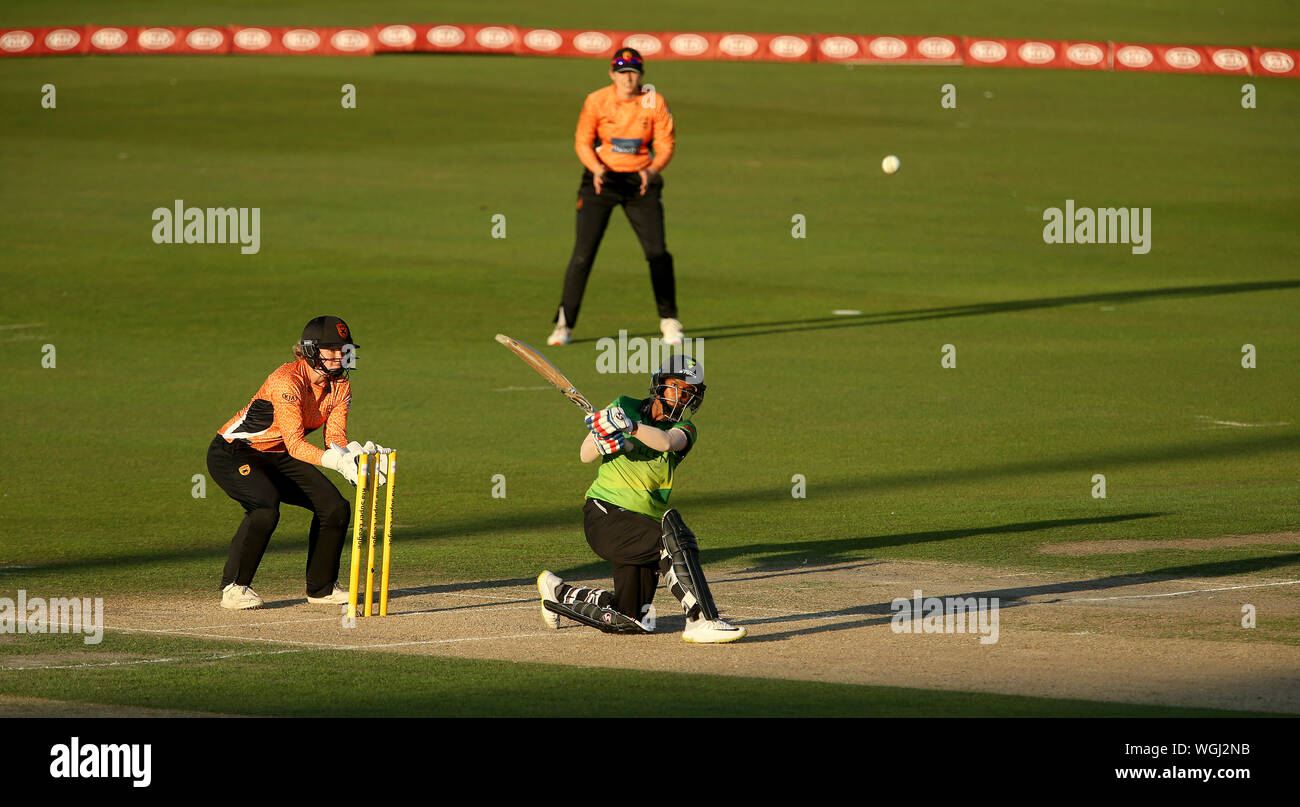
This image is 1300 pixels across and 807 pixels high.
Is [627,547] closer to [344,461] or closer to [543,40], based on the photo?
[344,461]

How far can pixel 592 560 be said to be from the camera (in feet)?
37.8

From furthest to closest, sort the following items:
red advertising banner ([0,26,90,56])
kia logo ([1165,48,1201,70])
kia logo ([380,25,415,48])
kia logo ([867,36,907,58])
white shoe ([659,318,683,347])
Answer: kia logo ([380,25,415,48]) < kia logo ([867,36,907,58]) < kia logo ([1165,48,1201,70]) < red advertising banner ([0,26,90,56]) < white shoe ([659,318,683,347])

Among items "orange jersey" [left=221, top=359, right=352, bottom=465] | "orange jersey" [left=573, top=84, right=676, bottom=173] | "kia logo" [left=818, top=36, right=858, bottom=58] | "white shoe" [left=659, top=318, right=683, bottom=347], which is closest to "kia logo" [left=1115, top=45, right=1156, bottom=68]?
"kia logo" [left=818, top=36, right=858, bottom=58]

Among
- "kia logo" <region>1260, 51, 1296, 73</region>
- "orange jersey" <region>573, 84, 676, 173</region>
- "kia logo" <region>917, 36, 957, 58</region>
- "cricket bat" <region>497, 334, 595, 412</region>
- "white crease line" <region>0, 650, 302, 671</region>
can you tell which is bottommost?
"white crease line" <region>0, 650, 302, 671</region>

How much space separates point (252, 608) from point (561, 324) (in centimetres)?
994

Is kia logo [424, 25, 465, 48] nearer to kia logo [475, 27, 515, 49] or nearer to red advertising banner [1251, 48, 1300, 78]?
kia logo [475, 27, 515, 49]

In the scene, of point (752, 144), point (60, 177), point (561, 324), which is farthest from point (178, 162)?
point (561, 324)

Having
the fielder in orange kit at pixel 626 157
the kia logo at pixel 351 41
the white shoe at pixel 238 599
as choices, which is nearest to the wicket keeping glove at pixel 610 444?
the white shoe at pixel 238 599

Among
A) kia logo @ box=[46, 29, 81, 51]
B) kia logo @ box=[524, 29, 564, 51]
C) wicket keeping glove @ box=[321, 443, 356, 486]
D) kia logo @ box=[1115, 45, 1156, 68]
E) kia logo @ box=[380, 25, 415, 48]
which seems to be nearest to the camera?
wicket keeping glove @ box=[321, 443, 356, 486]

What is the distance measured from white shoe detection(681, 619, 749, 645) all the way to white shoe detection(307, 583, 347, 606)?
7.26 ft

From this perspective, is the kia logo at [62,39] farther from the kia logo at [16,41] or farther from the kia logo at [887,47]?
the kia logo at [887,47]

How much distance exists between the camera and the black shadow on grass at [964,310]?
21.2 m

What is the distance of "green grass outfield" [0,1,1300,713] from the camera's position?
12516 mm

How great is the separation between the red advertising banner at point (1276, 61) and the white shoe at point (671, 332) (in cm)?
3086
